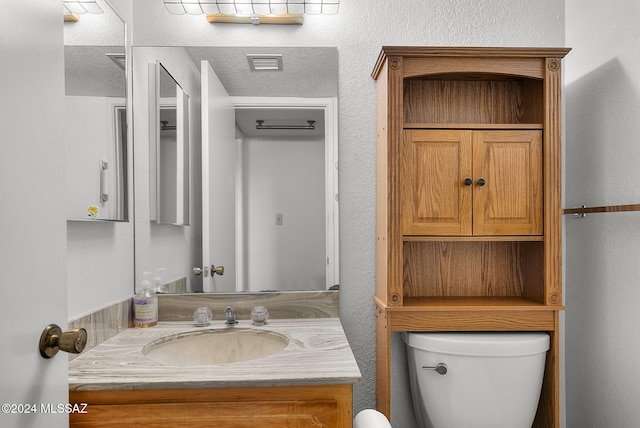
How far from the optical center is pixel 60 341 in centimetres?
83

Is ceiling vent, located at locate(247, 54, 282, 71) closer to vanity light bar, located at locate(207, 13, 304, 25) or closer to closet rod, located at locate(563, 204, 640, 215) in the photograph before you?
vanity light bar, located at locate(207, 13, 304, 25)

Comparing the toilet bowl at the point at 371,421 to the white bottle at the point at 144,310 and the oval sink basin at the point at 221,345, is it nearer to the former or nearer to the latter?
the oval sink basin at the point at 221,345

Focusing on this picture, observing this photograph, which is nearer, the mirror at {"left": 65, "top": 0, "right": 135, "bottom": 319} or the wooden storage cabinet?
the mirror at {"left": 65, "top": 0, "right": 135, "bottom": 319}

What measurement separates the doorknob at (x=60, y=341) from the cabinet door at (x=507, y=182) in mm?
1287

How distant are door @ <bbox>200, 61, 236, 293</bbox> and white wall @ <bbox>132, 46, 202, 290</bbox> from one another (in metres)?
0.03

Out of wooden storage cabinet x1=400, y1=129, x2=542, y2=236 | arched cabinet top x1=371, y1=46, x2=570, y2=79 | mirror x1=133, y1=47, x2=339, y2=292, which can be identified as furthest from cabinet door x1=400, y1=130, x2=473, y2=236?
mirror x1=133, y1=47, x2=339, y2=292

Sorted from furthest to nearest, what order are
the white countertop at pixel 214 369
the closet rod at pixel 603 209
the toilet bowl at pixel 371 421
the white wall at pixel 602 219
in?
1. the white wall at pixel 602 219
2. the closet rod at pixel 603 209
3. the white countertop at pixel 214 369
4. the toilet bowl at pixel 371 421

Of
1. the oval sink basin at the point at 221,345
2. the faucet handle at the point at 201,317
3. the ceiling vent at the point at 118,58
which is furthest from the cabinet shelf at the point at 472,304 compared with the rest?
the ceiling vent at the point at 118,58

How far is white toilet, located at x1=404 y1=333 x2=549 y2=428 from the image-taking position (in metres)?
1.56

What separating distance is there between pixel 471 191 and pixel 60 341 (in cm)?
133

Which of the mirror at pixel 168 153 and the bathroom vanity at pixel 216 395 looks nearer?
the bathroom vanity at pixel 216 395

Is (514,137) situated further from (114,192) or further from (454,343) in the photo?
(114,192)

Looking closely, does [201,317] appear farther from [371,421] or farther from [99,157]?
[371,421]

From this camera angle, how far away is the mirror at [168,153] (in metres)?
1.76
